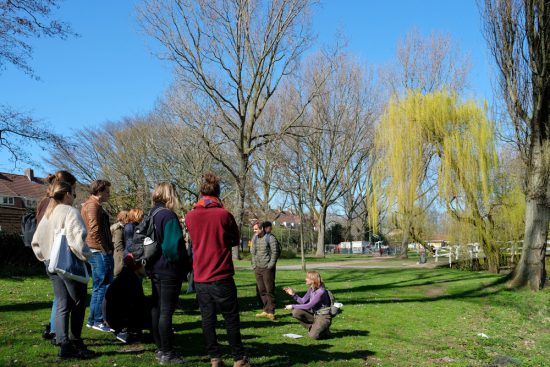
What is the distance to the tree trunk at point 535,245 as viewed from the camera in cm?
1557

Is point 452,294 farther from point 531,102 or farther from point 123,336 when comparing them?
point 123,336

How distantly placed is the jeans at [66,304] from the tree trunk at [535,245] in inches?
563

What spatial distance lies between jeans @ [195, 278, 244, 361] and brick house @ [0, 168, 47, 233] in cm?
4140

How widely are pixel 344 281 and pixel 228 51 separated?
43.0ft

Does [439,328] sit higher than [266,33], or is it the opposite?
[266,33]

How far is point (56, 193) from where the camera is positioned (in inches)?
217

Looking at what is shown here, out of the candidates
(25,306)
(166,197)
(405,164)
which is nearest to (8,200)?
(405,164)

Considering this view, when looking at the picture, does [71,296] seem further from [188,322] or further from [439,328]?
[439,328]

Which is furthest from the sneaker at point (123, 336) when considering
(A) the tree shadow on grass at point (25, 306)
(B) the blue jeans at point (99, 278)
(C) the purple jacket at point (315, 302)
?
(A) the tree shadow on grass at point (25, 306)

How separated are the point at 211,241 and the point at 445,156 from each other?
658 inches

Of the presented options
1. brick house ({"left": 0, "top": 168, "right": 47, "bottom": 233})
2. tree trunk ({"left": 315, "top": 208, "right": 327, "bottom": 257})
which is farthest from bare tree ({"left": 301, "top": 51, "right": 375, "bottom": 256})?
brick house ({"left": 0, "top": 168, "right": 47, "bottom": 233})

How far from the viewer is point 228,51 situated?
2475 centimetres

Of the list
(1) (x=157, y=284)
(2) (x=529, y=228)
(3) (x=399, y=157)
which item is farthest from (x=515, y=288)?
(1) (x=157, y=284)

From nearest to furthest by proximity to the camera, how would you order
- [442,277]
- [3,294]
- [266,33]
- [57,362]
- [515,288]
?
[57,362]
[3,294]
[515,288]
[442,277]
[266,33]
